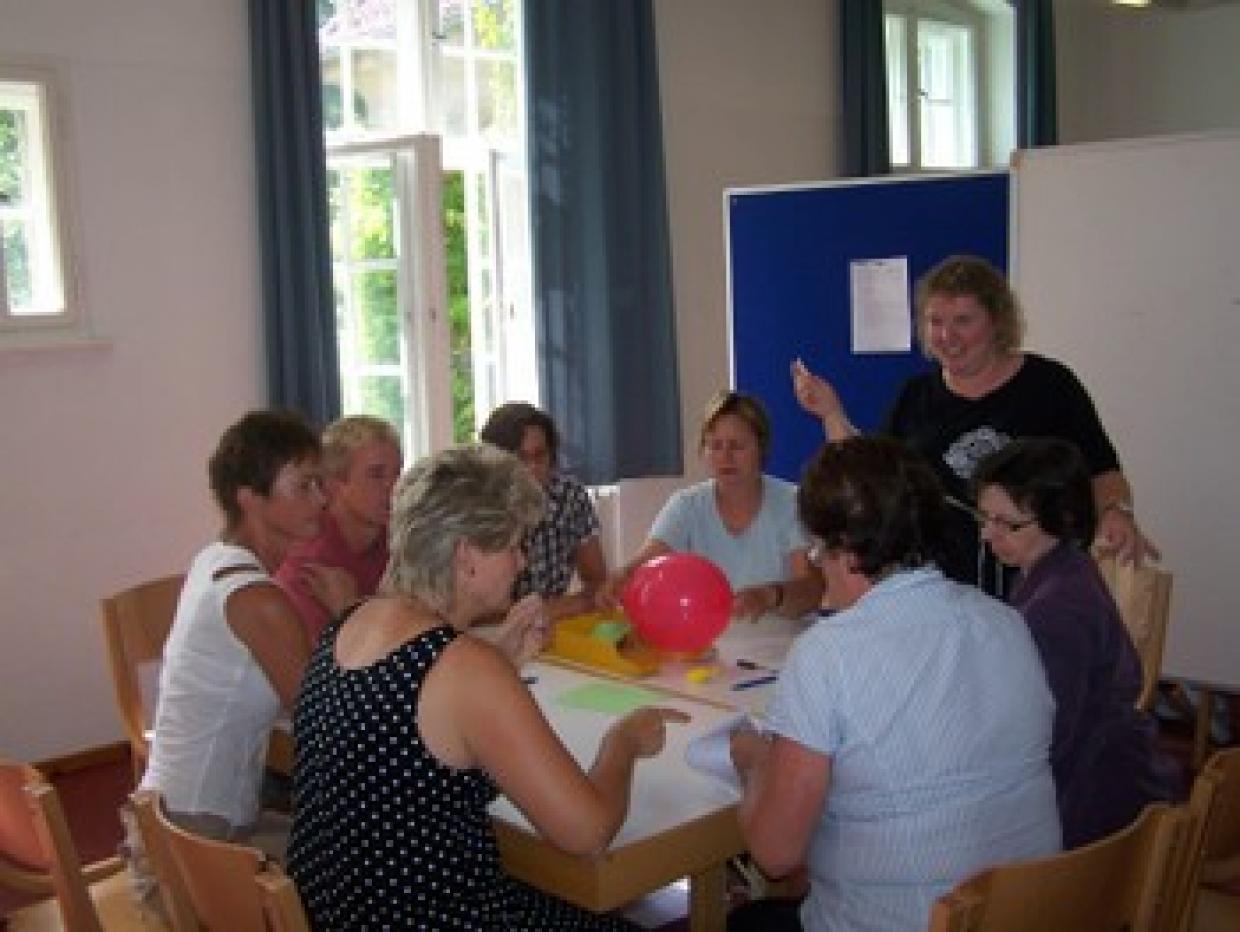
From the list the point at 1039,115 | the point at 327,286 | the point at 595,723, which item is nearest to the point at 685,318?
the point at 327,286

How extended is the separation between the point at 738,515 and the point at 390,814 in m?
1.60

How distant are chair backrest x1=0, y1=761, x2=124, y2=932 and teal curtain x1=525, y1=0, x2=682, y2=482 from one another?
10.9 feet

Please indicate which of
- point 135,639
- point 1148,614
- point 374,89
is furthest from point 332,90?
point 1148,614

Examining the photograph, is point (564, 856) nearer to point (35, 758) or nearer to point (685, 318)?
point (35, 758)

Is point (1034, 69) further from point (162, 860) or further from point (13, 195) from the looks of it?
point (162, 860)

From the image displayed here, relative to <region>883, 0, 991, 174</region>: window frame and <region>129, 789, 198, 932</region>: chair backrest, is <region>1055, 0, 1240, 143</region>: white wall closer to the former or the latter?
<region>883, 0, 991, 174</region>: window frame

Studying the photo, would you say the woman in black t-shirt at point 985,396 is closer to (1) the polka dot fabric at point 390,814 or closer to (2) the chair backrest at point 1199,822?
(2) the chair backrest at point 1199,822

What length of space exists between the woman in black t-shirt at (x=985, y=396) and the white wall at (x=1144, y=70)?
17.9ft

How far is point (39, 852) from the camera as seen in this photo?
1.79 m

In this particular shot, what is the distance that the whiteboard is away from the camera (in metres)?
3.91

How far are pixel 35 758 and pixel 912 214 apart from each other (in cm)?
322

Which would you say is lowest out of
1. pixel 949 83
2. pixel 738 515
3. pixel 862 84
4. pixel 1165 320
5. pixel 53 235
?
pixel 738 515

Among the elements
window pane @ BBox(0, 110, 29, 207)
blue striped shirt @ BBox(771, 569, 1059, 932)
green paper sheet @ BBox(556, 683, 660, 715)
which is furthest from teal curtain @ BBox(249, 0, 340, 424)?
blue striped shirt @ BBox(771, 569, 1059, 932)

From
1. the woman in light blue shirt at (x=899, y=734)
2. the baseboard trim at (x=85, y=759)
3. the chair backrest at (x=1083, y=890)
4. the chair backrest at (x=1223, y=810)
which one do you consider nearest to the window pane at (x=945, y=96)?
the baseboard trim at (x=85, y=759)
